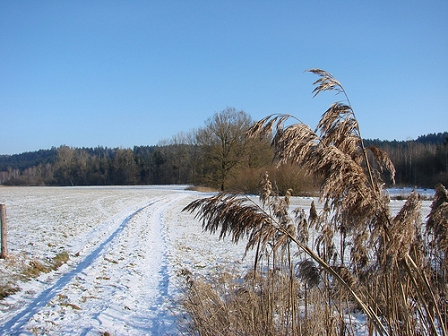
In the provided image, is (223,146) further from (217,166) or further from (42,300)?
(42,300)

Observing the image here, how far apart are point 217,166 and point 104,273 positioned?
39.3 m

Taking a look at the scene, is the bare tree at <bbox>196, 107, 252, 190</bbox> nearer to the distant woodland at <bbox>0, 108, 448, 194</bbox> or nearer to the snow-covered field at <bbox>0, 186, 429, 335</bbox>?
the distant woodland at <bbox>0, 108, 448, 194</bbox>

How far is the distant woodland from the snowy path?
3.50 metres

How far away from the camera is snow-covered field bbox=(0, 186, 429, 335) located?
582cm

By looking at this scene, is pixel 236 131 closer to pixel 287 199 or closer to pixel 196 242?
pixel 196 242

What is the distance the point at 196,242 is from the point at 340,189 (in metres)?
12.0

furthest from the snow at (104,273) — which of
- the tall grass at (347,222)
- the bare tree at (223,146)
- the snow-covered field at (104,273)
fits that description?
the bare tree at (223,146)

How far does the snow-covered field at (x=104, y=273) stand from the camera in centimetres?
582

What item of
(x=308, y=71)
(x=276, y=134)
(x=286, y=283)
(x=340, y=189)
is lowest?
(x=286, y=283)

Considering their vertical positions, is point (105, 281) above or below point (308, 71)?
below

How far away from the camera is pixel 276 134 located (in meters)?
2.50

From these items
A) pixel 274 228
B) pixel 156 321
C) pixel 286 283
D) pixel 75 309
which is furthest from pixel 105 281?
pixel 274 228

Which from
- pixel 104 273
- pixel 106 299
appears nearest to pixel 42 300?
pixel 106 299

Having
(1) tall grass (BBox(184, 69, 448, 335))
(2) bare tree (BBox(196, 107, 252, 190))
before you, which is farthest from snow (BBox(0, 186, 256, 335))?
(2) bare tree (BBox(196, 107, 252, 190))
